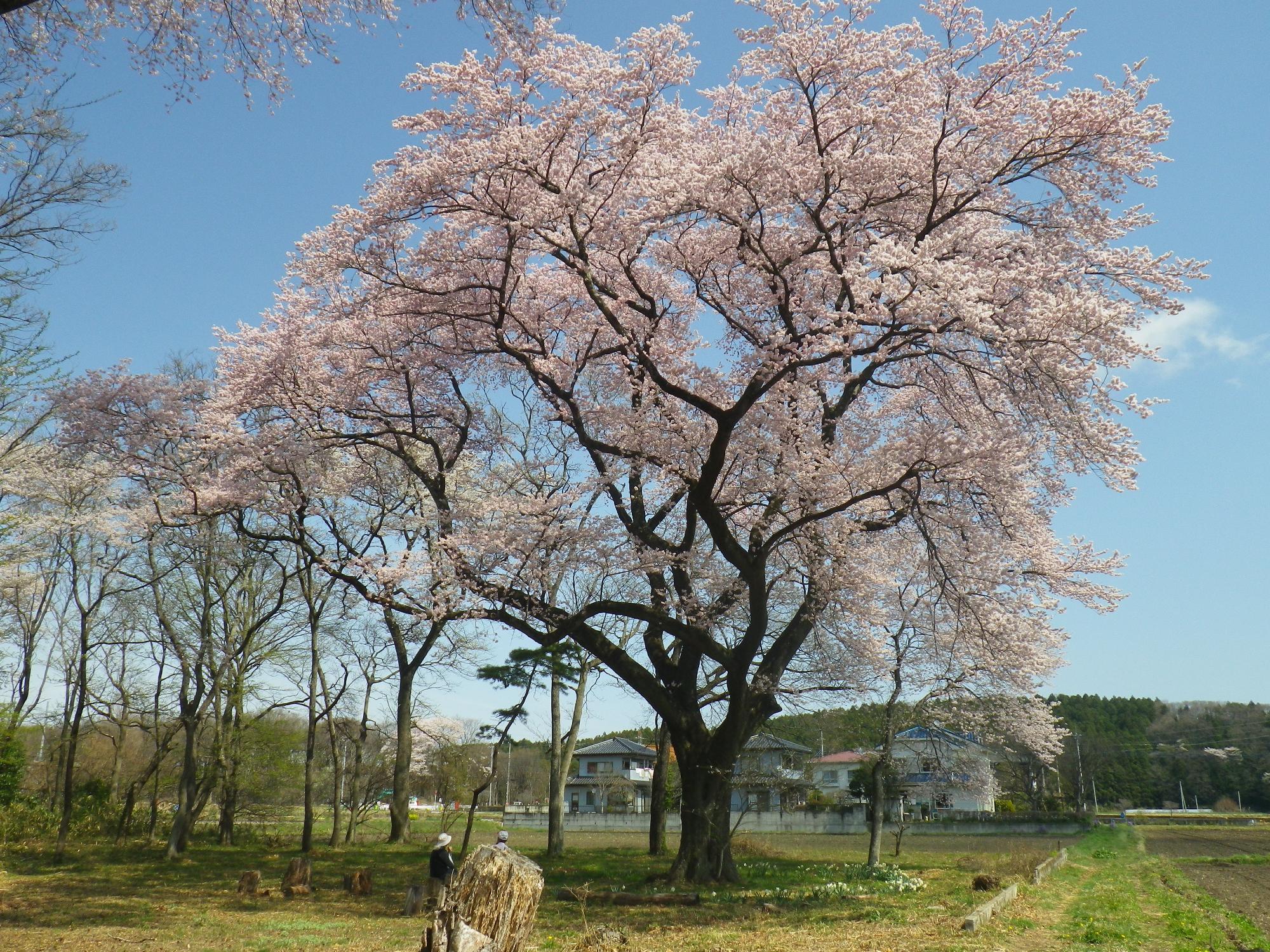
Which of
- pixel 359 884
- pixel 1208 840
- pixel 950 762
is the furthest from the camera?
pixel 1208 840

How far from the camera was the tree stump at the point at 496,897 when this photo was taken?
507 centimetres

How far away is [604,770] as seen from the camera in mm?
62062

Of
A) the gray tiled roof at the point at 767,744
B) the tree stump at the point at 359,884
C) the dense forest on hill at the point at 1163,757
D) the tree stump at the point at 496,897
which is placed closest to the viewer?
the tree stump at the point at 496,897

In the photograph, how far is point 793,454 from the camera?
12633 mm

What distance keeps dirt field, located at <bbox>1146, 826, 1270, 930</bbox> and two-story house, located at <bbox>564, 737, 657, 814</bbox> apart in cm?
3024

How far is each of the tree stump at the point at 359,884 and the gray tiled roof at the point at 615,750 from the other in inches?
2009

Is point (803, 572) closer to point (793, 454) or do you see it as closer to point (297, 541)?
point (793, 454)

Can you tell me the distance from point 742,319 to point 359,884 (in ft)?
33.9

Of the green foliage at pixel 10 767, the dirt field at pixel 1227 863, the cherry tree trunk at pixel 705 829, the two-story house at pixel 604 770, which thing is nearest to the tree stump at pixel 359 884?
the cherry tree trunk at pixel 705 829

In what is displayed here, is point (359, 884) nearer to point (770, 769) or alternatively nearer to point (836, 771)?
point (770, 769)

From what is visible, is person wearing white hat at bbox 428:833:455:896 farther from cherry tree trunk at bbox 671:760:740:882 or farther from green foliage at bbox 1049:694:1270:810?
green foliage at bbox 1049:694:1270:810

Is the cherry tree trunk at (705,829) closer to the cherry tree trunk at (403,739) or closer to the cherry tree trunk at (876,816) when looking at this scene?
the cherry tree trunk at (876,816)

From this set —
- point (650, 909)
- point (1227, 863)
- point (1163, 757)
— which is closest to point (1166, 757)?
point (1163, 757)

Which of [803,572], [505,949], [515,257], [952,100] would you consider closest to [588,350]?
[515,257]
